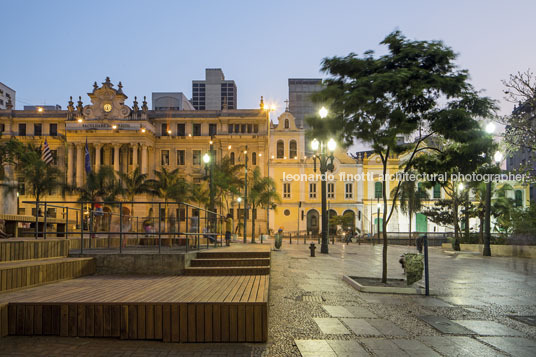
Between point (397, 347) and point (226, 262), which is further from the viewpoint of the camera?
point (226, 262)

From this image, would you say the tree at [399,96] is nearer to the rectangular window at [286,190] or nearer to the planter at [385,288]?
the planter at [385,288]

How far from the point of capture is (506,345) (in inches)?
244

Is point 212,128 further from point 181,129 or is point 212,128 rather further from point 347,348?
→ point 347,348

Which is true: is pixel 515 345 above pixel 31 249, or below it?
below

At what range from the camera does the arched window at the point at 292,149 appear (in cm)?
6619

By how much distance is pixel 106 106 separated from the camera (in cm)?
6350

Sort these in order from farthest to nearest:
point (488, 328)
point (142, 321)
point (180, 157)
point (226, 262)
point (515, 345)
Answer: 1. point (180, 157)
2. point (226, 262)
3. point (488, 328)
4. point (515, 345)
5. point (142, 321)

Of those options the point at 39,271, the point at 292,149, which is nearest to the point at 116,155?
the point at 292,149

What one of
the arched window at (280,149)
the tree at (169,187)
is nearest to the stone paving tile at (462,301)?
the tree at (169,187)

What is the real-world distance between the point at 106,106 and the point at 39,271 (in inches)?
2342

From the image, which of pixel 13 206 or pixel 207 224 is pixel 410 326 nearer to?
pixel 207 224

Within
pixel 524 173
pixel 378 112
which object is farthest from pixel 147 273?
pixel 524 173

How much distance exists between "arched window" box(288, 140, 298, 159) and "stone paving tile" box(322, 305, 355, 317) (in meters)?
57.6

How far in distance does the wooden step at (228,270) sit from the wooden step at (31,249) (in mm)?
2706
